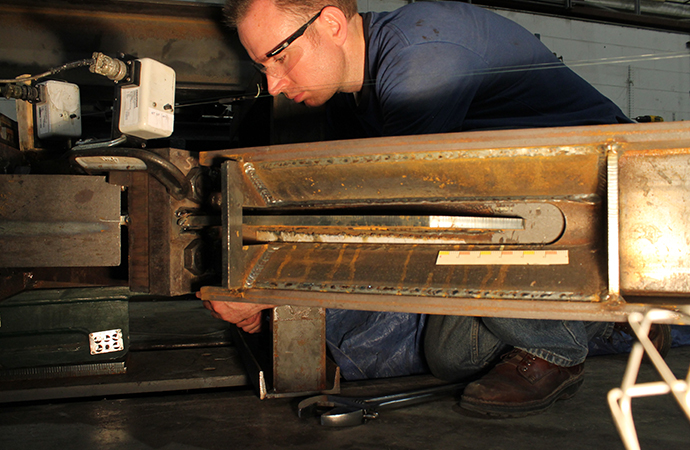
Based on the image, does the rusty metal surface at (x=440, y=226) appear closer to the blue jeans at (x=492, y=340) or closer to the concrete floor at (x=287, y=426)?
the blue jeans at (x=492, y=340)

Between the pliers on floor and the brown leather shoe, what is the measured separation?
141mm

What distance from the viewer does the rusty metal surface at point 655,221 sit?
1.03m

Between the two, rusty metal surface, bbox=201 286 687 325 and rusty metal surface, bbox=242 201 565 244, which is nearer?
rusty metal surface, bbox=201 286 687 325

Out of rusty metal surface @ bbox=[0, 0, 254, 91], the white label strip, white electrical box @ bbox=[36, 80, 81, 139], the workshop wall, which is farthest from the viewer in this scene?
the workshop wall

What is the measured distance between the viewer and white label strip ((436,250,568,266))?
44.6 inches

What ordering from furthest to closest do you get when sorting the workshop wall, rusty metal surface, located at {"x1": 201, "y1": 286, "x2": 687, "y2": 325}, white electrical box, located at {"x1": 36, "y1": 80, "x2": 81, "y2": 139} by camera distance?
the workshop wall < white electrical box, located at {"x1": 36, "y1": 80, "x2": 81, "y2": 139} < rusty metal surface, located at {"x1": 201, "y1": 286, "x2": 687, "y2": 325}

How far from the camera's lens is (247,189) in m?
1.29

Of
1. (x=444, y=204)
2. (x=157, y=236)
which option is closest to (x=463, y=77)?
(x=444, y=204)

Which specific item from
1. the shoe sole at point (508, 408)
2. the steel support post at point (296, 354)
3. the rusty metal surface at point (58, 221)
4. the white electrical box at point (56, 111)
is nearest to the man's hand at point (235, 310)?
the steel support post at point (296, 354)

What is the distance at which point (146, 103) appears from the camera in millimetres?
1230

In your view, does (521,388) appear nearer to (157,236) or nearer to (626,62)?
(157,236)

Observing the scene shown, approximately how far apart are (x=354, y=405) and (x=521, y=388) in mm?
522

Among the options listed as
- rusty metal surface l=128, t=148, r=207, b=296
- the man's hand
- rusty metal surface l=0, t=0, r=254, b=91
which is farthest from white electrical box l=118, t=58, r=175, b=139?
rusty metal surface l=0, t=0, r=254, b=91

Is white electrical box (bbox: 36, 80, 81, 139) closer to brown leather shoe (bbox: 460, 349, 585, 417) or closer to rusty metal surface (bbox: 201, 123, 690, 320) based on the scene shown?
rusty metal surface (bbox: 201, 123, 690, 320)
